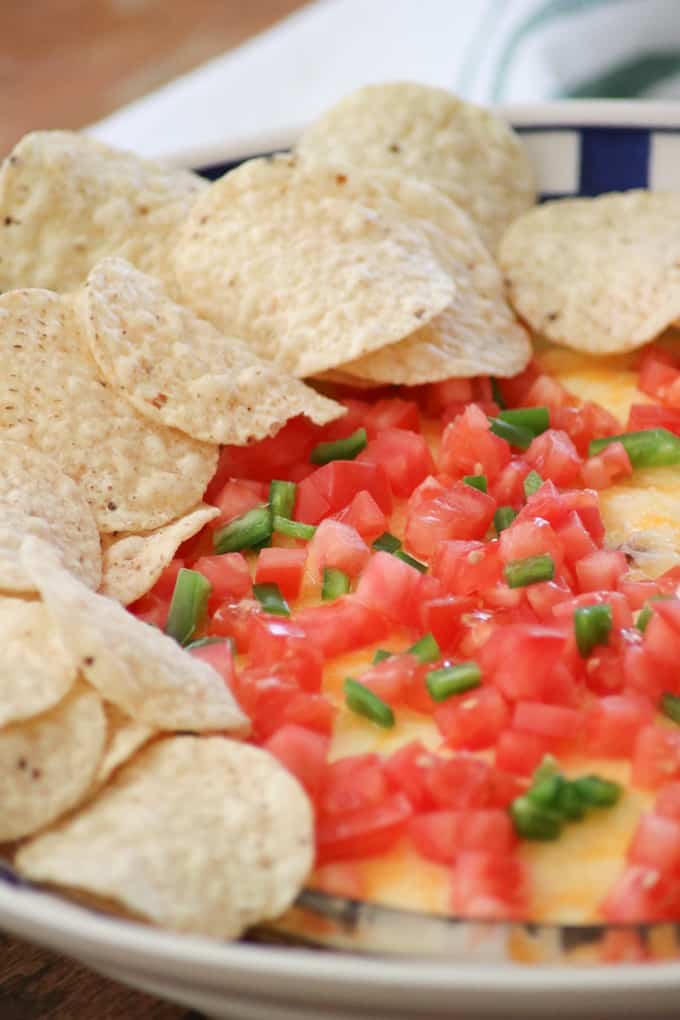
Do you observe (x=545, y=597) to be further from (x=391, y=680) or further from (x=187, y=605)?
(x=187, y=605)

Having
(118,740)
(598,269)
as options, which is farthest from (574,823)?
(598,269)

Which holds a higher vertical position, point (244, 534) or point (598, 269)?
point (598, 269)

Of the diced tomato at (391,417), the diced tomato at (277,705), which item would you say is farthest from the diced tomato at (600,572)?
the diced tomato at (391,417)

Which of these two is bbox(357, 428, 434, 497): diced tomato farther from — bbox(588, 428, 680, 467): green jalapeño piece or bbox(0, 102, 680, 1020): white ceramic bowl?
bbox(0, 102, 680, 1020): white ceramic bowl

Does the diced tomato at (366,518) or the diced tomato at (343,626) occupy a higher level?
the diced tomato at (366,518)

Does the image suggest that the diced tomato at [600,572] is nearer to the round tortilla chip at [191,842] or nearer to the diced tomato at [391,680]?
the diced tomato at [391,680]

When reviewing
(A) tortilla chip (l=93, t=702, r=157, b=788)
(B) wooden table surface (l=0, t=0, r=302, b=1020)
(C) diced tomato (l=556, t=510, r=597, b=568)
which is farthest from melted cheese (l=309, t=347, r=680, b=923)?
(B) wooden table surface (l=0, t=0, r=302, b=1020)

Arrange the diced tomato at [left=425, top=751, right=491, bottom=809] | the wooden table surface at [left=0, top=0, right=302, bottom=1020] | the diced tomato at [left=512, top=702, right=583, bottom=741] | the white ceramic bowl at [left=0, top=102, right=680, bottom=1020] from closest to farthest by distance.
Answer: the white ceramic bowl at [left=0, top=102, right=680, bottom=1020]
the diced tomato at [left=425, top=751, right=491, bottom=809]
the diced tomato at [left=512, top=702, right=583, bottom=741]
the wooden table surface at [left=0, top=0, right=302, bottom=1020]
